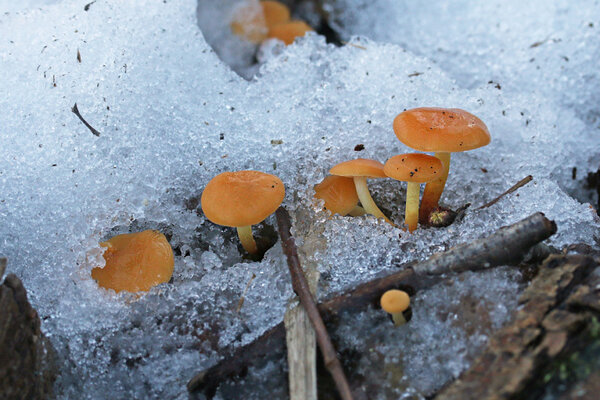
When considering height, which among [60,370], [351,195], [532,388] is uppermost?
[532,388]

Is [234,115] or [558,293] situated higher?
[558,293]

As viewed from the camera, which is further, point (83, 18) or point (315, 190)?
point (83, 18)

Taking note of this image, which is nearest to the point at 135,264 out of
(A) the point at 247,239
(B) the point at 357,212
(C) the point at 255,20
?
(A) the point at 247,239

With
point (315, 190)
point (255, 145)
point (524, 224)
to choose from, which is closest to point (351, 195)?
point (315, 190)

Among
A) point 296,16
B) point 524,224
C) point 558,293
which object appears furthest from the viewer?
point 296,16

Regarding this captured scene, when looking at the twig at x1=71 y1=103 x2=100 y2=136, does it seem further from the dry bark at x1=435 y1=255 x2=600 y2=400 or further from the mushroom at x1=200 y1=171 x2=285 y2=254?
the dry bark at x1=435 y1=255 x2=600 y2=400

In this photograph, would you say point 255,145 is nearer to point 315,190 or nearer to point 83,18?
point 315,190

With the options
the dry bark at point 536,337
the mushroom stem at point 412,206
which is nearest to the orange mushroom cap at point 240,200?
the mushroom stem at point 412,206
